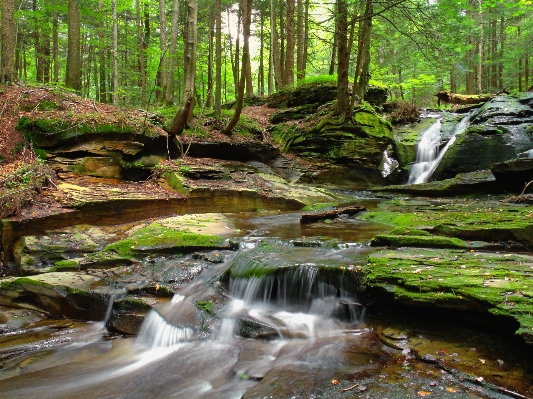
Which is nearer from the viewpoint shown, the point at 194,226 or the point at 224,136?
the point at 194,226

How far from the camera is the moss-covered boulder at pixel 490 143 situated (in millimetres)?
12414

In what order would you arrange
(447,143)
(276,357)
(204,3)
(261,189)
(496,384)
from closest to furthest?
(496,384) → (276,357) → (261,189) → (447,143) → (204,3)

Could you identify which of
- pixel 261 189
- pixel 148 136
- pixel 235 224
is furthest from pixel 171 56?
pixel 235 224

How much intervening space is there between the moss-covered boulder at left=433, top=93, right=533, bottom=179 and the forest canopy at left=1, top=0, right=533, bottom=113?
9.87ft

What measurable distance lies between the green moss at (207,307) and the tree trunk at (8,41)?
1012 cm

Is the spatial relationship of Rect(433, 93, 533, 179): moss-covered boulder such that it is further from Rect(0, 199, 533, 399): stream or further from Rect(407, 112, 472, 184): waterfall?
Rect(0, 199, 533, 399): stream

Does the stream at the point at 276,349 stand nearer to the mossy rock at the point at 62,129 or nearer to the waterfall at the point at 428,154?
the mossy rock at the point at 62,129

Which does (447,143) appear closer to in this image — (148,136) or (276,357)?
(148,136)

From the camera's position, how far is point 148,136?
1088cm

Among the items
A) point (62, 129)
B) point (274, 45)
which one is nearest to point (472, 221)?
point (62, 129)

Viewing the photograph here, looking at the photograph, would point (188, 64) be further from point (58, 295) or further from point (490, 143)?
point (490, 143)

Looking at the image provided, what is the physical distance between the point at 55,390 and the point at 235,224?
4976 millimetres

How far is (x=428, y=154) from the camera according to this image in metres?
14.7

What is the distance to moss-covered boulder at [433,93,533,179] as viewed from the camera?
12.4m
